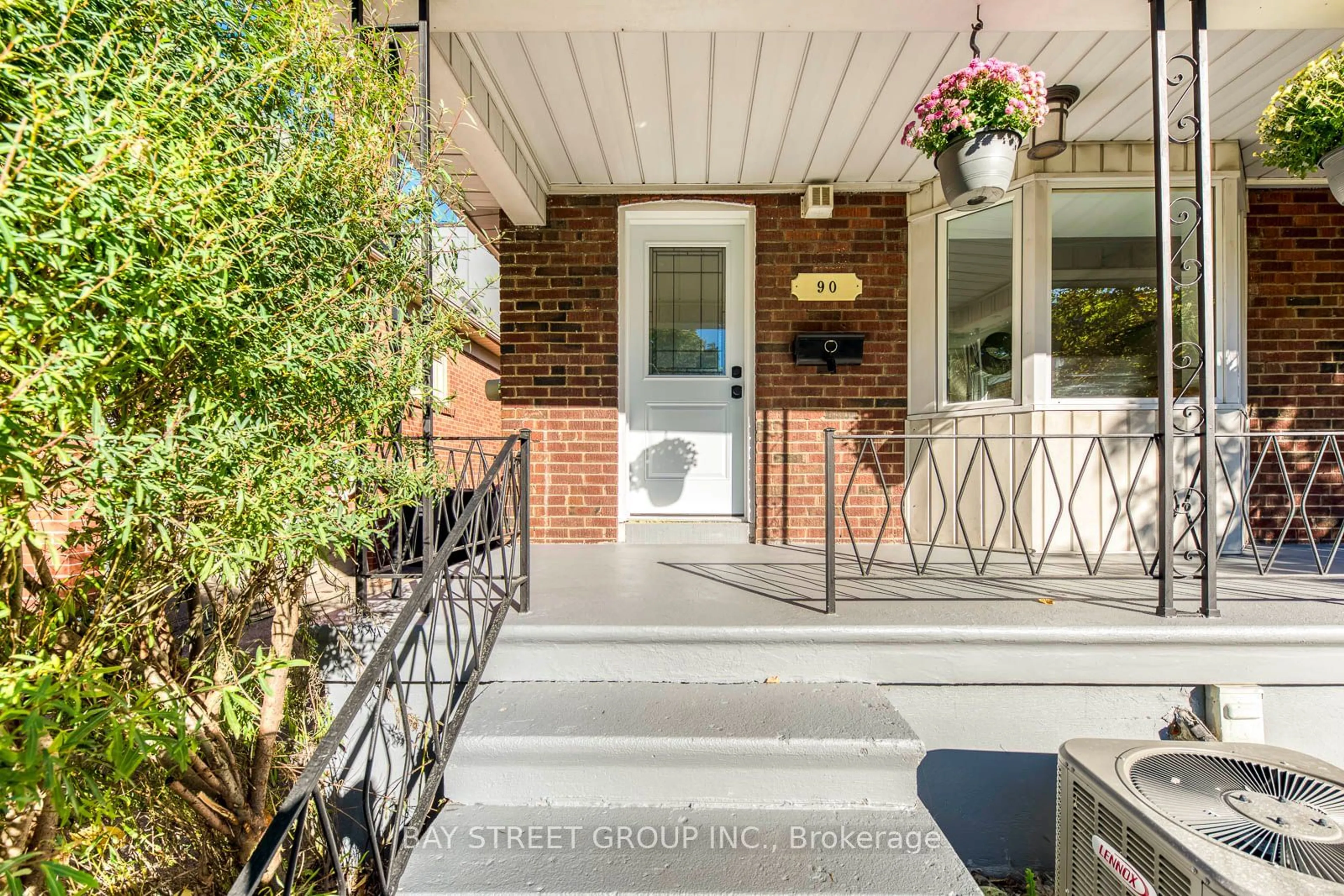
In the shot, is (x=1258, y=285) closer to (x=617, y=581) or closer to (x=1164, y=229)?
(x=1164, y=229)

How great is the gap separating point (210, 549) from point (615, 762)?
1098mm

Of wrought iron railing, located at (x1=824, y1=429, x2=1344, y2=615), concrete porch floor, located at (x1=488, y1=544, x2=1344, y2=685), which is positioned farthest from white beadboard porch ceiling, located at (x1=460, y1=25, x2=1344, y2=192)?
concrete porch floor, located at (x1=488, y1=544, x2=1344, y2=685)

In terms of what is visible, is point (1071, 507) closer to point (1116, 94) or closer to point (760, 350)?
point (760, 350)

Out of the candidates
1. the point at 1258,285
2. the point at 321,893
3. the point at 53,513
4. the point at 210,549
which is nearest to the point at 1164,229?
the point at 1258,285

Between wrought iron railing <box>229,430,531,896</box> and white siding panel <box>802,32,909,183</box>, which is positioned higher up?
white siding panel <box>802,32,909,183</box>

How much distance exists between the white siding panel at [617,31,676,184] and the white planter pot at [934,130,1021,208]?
1.32m

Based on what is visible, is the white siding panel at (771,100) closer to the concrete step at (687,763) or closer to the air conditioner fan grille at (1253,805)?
the concrete step at (687,763)

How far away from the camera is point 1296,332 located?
3.60 meters

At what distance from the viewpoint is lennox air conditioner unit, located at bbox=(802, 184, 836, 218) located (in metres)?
3.65

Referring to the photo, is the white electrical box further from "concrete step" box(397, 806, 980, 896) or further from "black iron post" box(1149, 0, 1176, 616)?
"concrete step" box(397, 806, 980, 896)

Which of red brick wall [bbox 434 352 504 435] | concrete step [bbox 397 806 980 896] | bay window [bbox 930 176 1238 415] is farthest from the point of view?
red brick wall [bbox 434 352 504 435]

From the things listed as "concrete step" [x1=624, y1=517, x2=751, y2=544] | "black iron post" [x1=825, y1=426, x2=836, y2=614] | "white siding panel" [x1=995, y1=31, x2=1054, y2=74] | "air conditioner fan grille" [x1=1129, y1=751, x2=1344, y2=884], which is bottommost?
"air conditioner fan grille" [x1=1129, y1=751, x2=1344, y2=884]

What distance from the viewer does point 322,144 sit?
4.66 feet

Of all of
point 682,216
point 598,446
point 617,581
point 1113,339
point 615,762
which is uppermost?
point 682,216
